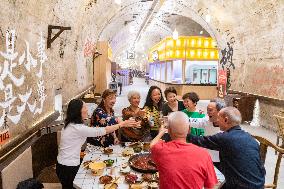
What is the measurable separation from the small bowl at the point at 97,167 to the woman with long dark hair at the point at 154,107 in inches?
64.8

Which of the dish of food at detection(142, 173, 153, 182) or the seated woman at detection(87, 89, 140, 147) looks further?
the seated woman at detection(87, 89, 140, 147)

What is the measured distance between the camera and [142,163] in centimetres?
329

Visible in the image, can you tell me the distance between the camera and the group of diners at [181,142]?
2.21 meters

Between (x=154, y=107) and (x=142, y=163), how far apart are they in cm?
185

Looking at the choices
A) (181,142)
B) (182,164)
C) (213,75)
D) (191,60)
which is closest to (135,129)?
(181,142)

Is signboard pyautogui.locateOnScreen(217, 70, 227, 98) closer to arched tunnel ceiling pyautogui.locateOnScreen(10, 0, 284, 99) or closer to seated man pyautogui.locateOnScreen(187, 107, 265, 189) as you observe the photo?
arched tunnel ceiling pyautogui.locateOnScreen(10, 0, 284, 99)

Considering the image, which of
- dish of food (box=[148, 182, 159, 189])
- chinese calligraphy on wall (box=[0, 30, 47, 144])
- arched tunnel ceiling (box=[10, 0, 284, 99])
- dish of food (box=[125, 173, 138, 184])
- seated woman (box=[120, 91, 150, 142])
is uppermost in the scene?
arched tunnel ceiling (box=[10, 0, 284, 99])

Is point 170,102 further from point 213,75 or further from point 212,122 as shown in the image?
point 213,75

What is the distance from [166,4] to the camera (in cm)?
1464

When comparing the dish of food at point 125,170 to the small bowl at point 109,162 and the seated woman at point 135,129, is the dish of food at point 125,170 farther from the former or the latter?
the seated woman at point 135,129

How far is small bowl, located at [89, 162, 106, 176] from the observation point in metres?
3.00

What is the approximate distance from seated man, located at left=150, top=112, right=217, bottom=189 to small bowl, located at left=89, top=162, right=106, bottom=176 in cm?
97

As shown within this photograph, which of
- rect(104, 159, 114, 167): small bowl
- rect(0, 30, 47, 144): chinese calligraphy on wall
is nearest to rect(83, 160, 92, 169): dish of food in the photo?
rect(104, 159, 114, 167): small bowl

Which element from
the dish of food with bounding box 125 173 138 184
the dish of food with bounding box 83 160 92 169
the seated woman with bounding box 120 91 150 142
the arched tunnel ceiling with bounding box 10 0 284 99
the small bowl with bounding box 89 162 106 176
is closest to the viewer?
the dish of food with bounding box 125 173 138 184
